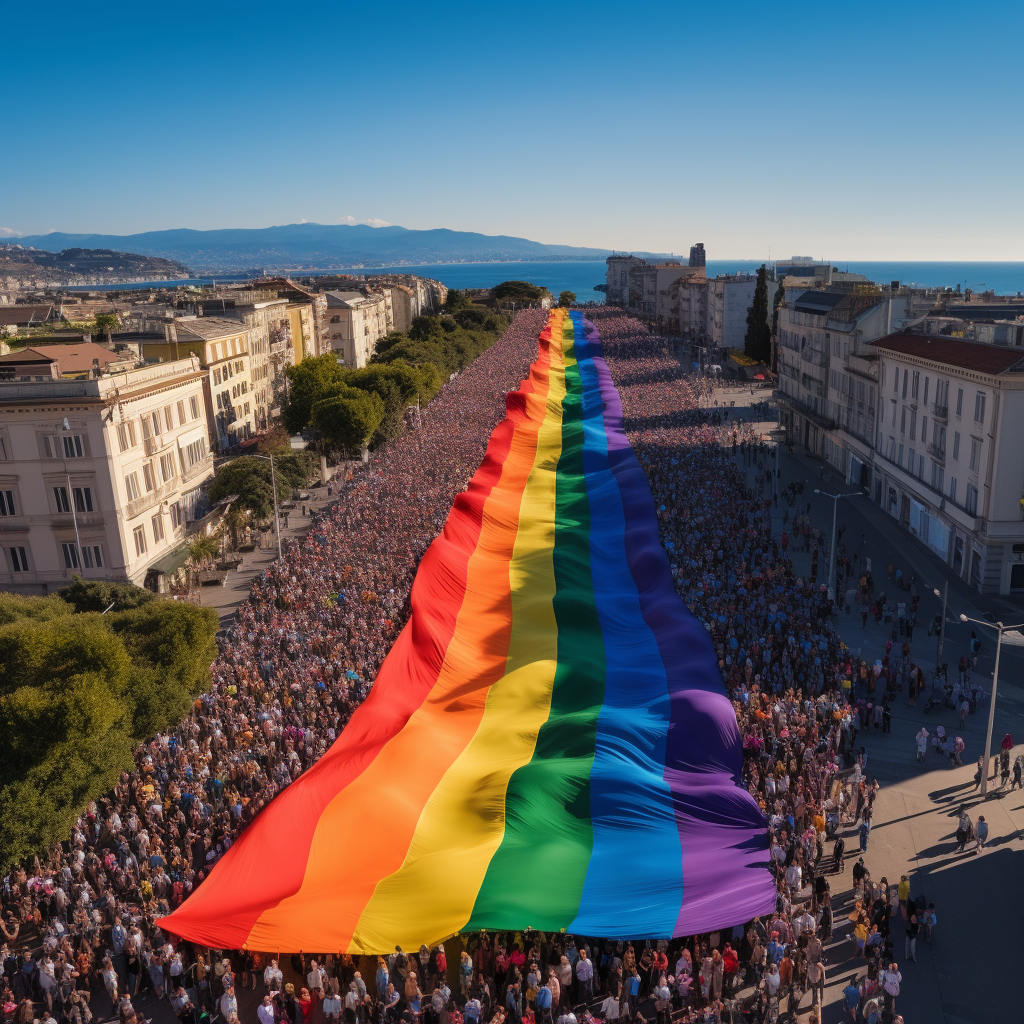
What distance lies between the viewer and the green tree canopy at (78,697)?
21.2 metres

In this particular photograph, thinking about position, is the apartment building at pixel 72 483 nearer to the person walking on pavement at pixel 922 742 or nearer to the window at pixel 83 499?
the window at pixel 83 499

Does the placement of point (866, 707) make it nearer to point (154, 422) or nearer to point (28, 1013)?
point (28, 1013)

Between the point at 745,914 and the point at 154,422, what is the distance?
3579cm

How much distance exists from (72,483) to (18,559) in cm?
426

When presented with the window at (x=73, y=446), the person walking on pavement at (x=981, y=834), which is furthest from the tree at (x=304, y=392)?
the person walking on pavement at (x=981, y=834)

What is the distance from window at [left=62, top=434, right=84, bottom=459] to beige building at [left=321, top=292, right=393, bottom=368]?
65.6 meters

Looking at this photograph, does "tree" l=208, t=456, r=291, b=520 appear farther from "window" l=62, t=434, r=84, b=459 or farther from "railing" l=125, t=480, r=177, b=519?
"window" l=62, t=434, r=84, b=459

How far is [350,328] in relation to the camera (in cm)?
10650

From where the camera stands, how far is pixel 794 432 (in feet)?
232

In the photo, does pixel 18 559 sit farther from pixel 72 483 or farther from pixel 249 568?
pixel 249 568

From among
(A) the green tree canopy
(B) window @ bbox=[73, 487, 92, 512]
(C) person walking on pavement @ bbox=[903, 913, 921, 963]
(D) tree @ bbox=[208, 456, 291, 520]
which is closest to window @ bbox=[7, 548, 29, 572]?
(B) window @ bbox=[73, 487, 92, 512]

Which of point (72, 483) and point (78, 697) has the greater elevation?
point (72, 483)

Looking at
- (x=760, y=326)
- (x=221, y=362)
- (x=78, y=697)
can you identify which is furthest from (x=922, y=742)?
(x=760, y=326)

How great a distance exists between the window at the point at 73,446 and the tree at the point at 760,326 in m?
72.0
